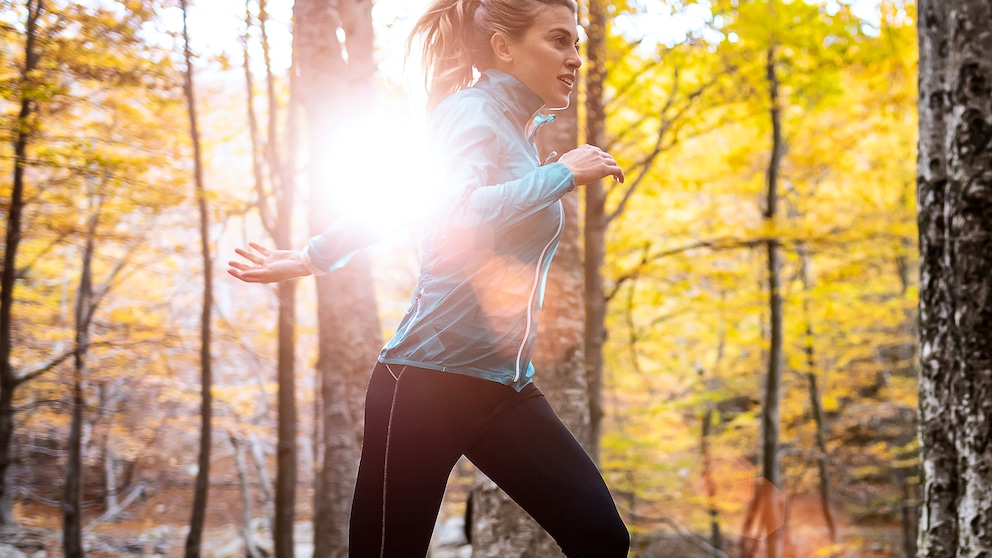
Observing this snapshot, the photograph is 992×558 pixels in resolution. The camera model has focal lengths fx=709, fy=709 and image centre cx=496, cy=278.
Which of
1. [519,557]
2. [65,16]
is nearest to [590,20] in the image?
[65,16]

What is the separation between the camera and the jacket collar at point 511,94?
1.72 m

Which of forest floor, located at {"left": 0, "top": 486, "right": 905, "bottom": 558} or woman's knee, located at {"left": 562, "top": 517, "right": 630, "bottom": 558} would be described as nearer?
woman's knee, located at {"left": 562, "top": 517, "right": 630, "bottom": 558}

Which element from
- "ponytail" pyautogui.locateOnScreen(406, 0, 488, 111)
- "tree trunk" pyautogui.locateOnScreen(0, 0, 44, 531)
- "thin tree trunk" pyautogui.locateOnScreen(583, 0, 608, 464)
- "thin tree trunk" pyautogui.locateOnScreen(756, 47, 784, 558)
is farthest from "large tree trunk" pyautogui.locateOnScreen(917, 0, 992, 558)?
"thin tree trunk" pyautogui.locateOnScreen(756, 47, 784, 558)

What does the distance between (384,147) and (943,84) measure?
453cm

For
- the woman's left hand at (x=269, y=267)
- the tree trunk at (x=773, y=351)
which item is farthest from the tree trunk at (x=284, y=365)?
the tree trunk at (x=773, y=351)

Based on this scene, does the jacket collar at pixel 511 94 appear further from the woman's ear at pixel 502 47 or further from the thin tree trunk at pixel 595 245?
the thin tree trunk at pixel 595 245

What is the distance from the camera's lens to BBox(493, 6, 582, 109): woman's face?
1.77 m

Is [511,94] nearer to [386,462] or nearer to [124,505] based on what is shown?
[386,462]

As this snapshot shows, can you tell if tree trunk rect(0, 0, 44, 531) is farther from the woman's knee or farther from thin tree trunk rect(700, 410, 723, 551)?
thin tree trunk rect(700, 410, 723, 551)

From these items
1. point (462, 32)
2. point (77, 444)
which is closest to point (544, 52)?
point (462, 32)

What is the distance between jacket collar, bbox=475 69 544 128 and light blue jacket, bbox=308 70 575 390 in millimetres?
53

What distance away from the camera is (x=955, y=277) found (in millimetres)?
3340

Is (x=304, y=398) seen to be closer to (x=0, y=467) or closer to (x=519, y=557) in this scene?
(x=0, y=467)

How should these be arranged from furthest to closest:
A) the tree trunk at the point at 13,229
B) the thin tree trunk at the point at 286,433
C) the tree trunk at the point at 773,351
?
the tree trunk at the point at 773,351 → the thin tree trunk at the point at 286,433 → the tree trunk at the point at 13,229
